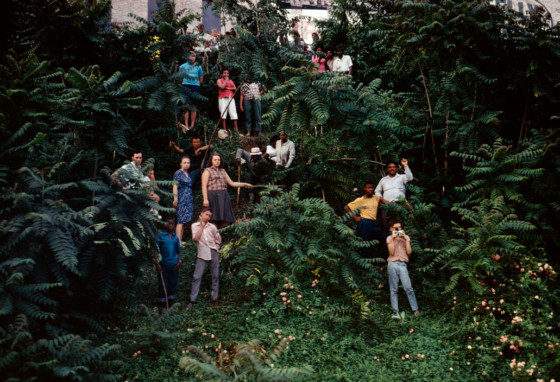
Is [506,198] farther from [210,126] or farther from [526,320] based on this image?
[210,126]

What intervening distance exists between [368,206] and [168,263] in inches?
160

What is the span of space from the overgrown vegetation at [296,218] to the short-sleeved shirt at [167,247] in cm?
31

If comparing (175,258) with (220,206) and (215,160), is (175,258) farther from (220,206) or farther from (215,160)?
(215,160)

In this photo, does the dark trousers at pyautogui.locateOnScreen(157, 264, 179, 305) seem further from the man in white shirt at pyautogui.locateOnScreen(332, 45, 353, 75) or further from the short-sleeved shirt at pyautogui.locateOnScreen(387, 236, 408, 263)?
the man in white shirt at pyautogui.locateOnScreen(332, 45, 353, 75)

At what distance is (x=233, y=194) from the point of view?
1261 cm

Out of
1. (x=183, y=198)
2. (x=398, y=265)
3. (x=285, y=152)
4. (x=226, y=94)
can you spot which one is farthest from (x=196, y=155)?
(x=398, y=265)

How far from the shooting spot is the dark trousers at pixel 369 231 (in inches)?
353

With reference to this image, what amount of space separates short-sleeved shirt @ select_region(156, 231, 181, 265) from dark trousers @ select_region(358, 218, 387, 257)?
3.66 metres

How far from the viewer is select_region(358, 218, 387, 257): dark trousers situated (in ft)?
29.4

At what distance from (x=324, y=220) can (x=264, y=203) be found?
1.16m

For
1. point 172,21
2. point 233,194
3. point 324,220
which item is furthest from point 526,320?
point 172,21

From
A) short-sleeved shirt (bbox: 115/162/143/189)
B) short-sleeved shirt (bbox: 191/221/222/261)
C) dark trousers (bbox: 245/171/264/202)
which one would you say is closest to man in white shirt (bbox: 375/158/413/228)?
dark trousers (bbox: 245/171/264/202)

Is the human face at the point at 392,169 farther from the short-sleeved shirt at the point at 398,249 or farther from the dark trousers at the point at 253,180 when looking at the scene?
the dark trousers at the point at 253,180

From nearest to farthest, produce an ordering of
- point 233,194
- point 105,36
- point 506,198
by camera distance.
Answer: point 506,198, point 105,36, point 233,194
